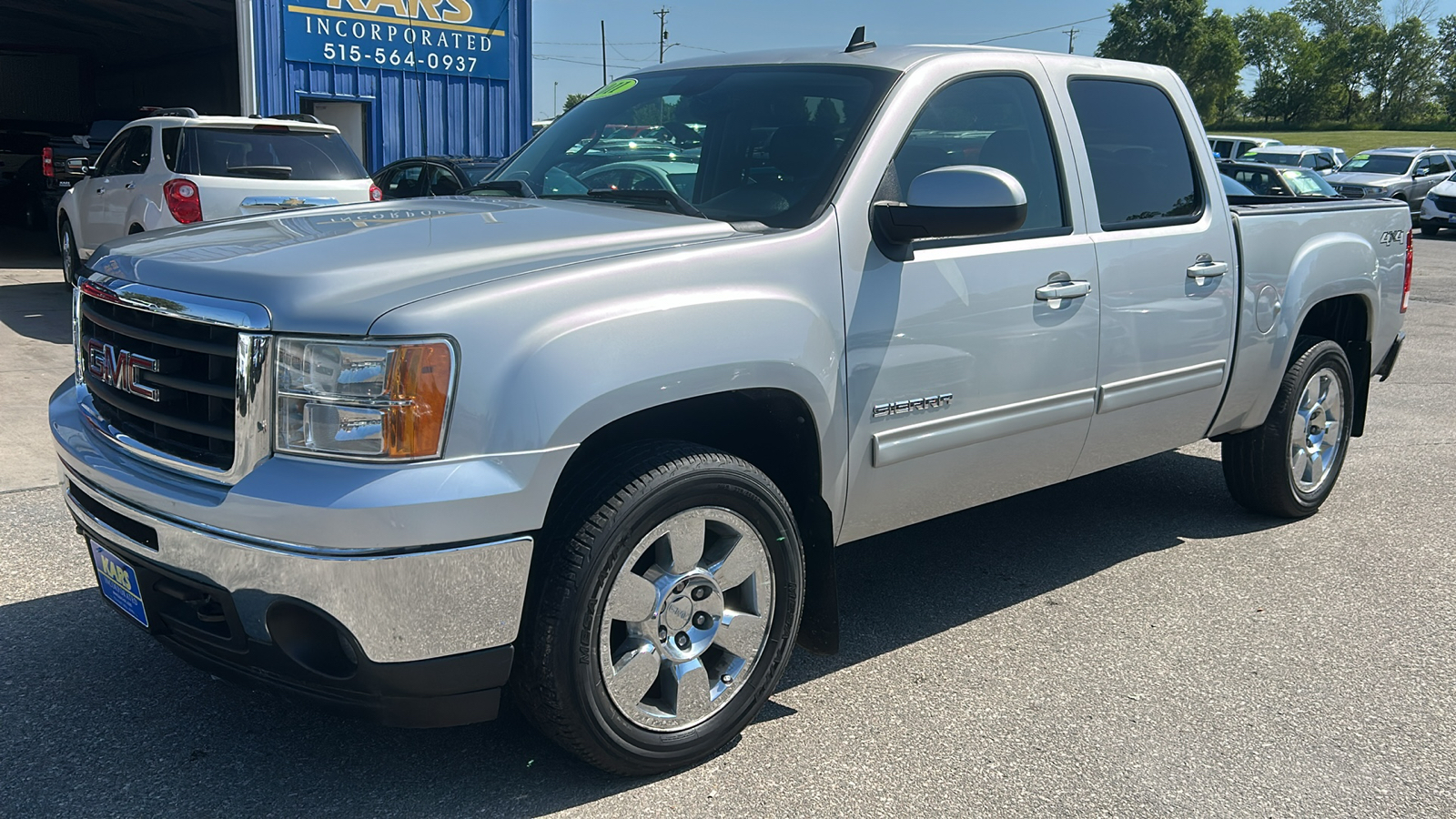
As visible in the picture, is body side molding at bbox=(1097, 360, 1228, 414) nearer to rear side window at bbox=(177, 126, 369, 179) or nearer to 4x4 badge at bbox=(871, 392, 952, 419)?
4x4 badge at bbox=(871, 392, 952, 419)

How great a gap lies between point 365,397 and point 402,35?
1568 centimetres

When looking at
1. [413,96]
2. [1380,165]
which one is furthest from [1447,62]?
[413,96]

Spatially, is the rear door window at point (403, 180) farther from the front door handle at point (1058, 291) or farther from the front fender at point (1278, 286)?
the front door handle at point (1058, 291)

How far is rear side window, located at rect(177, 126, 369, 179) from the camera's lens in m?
9.43

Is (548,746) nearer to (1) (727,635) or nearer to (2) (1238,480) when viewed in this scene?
(1) (727,635)

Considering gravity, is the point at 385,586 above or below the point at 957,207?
below

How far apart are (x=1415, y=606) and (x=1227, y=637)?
891mm

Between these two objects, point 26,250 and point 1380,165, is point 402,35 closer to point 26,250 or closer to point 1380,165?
point 26,250

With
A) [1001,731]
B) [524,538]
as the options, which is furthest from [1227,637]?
[524,538]

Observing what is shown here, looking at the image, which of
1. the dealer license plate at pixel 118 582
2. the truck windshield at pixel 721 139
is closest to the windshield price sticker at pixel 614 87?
the truck windshield at pixel 721 139

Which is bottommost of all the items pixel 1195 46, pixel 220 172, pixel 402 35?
pixel 220 172

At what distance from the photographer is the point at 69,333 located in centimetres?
948

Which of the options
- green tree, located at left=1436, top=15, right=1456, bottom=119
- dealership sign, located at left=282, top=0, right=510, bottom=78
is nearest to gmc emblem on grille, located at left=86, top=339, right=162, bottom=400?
dealership sign, located at left=282, top=0, right=510, bottom=78

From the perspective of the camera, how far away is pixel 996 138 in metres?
3.90
